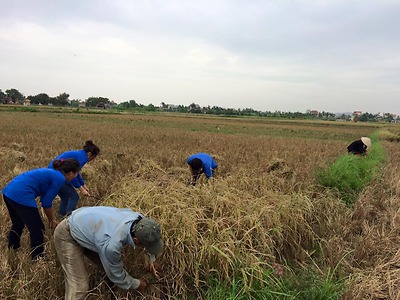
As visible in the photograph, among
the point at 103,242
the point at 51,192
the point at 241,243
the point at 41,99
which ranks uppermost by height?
the point at 41,99

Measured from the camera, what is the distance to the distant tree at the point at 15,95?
9978 centimetres

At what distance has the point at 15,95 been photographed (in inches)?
3967

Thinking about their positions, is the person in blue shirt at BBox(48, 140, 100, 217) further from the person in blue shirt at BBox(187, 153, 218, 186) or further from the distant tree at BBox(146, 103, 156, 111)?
the distant tree at BBox(146, 103, 156, 111)

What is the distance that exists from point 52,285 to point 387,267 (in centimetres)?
340

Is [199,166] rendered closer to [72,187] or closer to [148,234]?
[72,187]

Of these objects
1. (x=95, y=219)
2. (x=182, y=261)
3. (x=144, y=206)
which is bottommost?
(x=182, y=261)

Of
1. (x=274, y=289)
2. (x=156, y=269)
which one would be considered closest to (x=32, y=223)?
(x=156, y=269)

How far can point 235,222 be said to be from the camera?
3336 mm

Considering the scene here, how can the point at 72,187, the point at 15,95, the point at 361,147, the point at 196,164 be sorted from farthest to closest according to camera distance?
1. the point at 15,95
2. the point at 361,147
3. the point at 196,164
4. the point at 72,187

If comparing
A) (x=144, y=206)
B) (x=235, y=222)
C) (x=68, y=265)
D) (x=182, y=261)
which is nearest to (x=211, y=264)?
(x=182, y=261)

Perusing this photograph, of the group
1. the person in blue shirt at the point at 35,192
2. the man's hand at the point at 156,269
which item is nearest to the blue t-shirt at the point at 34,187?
the person in blue shirt at the point at 35,192

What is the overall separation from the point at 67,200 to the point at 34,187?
1098 mm

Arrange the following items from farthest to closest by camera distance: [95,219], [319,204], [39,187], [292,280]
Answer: [319,204] → [39,187] → [292,280] → [95,219]

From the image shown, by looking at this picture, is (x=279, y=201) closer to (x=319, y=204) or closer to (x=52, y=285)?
(x=319, y=204)
